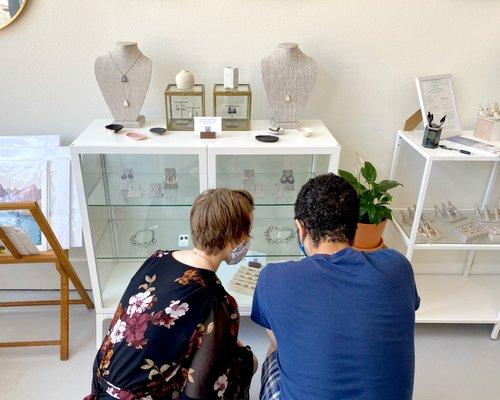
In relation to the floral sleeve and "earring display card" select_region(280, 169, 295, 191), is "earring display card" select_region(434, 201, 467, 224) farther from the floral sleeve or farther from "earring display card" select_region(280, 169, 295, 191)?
the floral sleeve

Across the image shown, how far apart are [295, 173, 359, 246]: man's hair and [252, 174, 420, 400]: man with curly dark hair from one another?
8 cm

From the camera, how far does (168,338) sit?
3.96ft

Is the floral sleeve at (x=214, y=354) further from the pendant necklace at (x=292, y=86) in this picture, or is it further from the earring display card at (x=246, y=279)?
the pendant necklace at (x=292, y=86)

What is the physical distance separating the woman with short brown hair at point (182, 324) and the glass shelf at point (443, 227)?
1.08 m

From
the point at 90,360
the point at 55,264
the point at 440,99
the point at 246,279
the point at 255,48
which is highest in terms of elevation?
the point at 255,48

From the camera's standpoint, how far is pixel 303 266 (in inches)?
44.3

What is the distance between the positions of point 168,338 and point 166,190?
3.07 feet

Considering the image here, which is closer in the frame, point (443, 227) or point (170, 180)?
point (170, 180)

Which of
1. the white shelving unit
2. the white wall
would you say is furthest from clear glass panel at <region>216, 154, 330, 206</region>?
the white shelving unit

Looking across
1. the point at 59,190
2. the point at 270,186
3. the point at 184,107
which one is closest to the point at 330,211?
the point at 270,186

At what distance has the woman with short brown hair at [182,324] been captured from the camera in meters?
1.21

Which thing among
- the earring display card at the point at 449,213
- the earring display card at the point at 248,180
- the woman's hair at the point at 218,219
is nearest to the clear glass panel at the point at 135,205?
the earring display card at the point at 248,180

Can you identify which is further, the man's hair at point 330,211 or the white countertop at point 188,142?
the white countertop at point 188,142

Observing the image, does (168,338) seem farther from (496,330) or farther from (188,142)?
(496,330)
